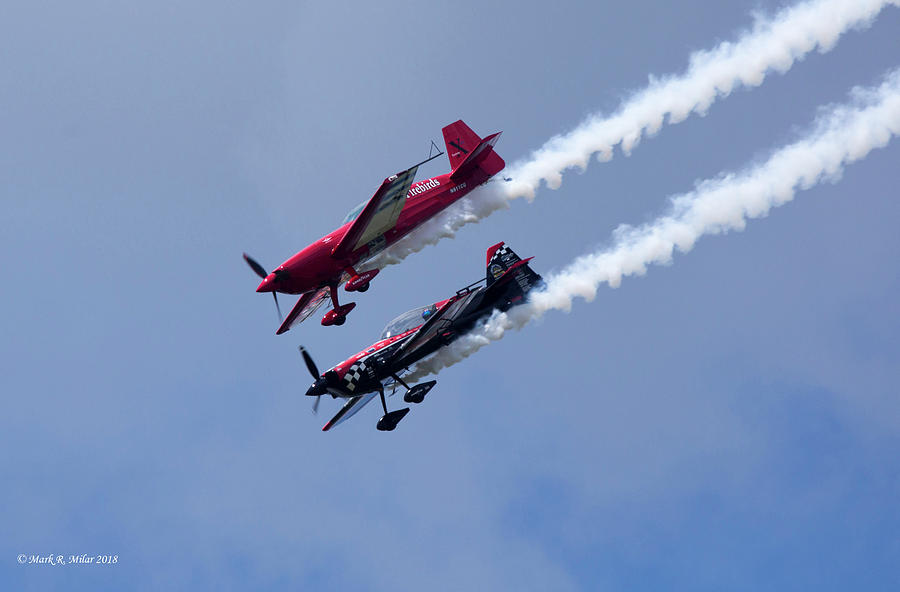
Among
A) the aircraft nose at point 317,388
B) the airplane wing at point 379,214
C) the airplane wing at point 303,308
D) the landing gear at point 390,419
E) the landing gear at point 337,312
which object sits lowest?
the landing gear at point 390,419

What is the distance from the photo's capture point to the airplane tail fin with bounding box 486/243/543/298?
39.4 metres

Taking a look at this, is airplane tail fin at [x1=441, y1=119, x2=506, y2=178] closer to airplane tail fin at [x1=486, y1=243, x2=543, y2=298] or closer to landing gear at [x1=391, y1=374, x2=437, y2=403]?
airplane tail fin at [x1=486, y1=243, x2=543, y2=298]

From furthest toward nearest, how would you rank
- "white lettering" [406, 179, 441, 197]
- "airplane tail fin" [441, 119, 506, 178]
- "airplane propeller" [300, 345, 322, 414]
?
1. "airplane tail fin" [441, 119, 506, 178]
2. "white lettering" [406, 179, 441, 197]
3. "airplane propeller" [300, 345, 322, 414]

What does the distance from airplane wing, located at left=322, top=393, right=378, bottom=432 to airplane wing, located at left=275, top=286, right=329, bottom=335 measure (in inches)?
141

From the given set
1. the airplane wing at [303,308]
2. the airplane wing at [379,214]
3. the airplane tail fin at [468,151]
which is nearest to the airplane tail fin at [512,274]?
the airplane tail fin at [468,151]

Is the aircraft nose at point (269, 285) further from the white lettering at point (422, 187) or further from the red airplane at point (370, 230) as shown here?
the white lettering at point (422, 187)

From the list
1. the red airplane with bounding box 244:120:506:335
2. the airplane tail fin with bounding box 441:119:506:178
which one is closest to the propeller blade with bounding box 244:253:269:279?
the red airplane with bounding box 244:120:506:335

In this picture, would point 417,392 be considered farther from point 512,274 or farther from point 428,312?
point 512,274

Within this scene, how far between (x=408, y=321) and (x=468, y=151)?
7.31 metres

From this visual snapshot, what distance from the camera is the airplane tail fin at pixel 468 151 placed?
41344 mm

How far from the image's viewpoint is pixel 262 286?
123 feet

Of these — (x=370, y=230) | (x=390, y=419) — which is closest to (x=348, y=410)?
(x=390, y=419)

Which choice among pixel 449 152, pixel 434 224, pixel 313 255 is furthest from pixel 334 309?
pixel 449 152

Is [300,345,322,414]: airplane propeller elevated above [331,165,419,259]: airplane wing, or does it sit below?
below
